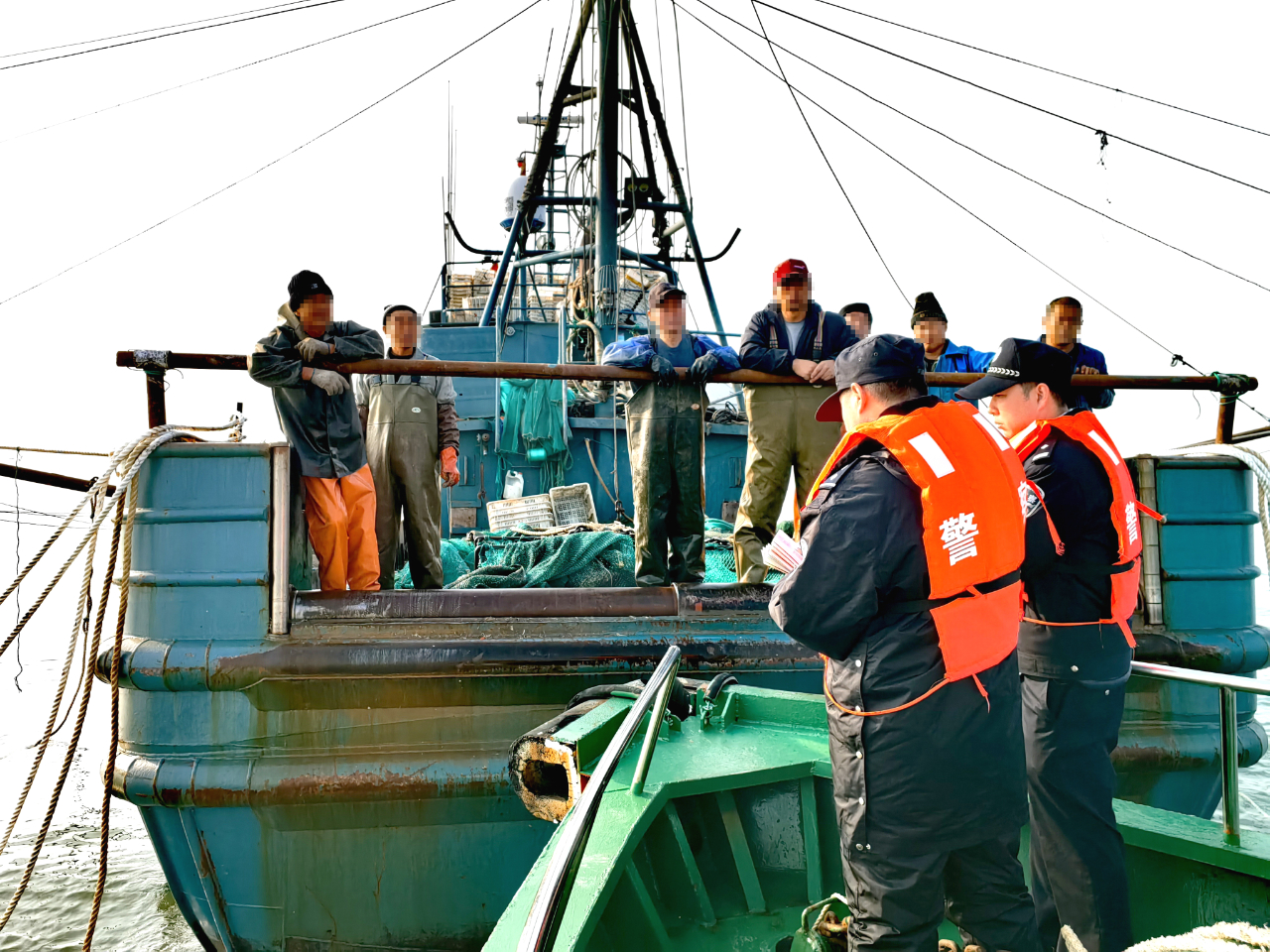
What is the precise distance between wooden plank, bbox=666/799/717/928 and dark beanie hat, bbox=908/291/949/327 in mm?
4133

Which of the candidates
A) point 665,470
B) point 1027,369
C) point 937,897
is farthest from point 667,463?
point 937,897

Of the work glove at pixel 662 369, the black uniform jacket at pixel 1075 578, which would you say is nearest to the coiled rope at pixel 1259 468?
the black uniform jacket at pixel 1075 578

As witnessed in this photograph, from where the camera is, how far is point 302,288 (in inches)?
172

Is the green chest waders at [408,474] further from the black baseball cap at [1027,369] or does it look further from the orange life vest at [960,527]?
the orange life vest at [960,527]

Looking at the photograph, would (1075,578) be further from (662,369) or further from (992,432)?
(662,369)

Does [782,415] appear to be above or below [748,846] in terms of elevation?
above

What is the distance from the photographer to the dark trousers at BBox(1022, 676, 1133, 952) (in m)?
2.36

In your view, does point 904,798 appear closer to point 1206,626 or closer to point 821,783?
point 821,783

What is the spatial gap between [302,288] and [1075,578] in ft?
12.6

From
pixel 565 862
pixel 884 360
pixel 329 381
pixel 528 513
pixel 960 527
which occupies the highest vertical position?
pixel 329 381

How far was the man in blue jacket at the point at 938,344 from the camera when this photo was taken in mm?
5734

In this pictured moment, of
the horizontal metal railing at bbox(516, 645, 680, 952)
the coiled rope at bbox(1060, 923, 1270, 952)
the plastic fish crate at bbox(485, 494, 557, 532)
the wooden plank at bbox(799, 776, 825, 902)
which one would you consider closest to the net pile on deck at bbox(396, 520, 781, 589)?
the plastic fish crate at bbox(485, 494, 557, 532)

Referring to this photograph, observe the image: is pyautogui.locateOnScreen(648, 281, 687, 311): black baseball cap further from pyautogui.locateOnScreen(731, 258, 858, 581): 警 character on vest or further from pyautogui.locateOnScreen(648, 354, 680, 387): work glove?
pyautogui.locateOnScreen(648, 354, 680, 387): work glove

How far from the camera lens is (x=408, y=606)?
3.70 meters
